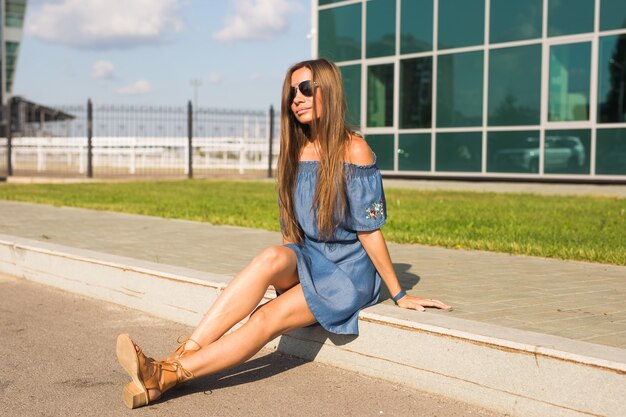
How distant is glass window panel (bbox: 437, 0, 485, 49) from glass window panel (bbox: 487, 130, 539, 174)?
2.12m

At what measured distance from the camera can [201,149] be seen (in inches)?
1171

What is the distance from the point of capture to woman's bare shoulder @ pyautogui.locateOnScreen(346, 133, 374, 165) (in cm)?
428

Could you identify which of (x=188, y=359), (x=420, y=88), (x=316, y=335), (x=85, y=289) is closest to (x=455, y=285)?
(x=316, y=335)

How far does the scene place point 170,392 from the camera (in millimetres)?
3859

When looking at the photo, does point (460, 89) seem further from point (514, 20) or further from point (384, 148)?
point (384, 148)

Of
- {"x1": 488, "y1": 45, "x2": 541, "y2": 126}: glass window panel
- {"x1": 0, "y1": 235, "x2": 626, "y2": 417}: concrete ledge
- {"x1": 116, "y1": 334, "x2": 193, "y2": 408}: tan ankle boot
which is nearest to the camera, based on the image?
{"x1": 0, "y1": 235, "x2": 626, "y2": 417}: concrete ledge

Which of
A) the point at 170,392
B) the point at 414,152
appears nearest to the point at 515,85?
the point at 414,152

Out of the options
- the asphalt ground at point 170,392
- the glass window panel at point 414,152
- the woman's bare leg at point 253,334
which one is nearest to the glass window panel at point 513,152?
the glass window panel at point 414,152

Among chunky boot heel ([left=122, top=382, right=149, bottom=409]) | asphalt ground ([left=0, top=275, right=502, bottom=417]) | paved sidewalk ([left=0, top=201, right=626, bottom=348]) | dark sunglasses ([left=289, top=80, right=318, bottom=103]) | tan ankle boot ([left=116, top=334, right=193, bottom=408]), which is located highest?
dark sunglasses ([left=289, top=80, right=318, bottom=103])

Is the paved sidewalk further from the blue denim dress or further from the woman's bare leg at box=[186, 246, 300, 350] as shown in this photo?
the woman's bare leg at box=[186, 246, 300, 350]

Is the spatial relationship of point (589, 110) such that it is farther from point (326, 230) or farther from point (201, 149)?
point (201, 149)

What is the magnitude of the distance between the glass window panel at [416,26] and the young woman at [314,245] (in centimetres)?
1465

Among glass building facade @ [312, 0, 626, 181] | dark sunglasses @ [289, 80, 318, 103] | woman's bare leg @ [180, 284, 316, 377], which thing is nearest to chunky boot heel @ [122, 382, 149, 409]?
woman's bare leg @ [180, 284, 316, 377]

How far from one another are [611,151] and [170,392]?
43.2 ft
